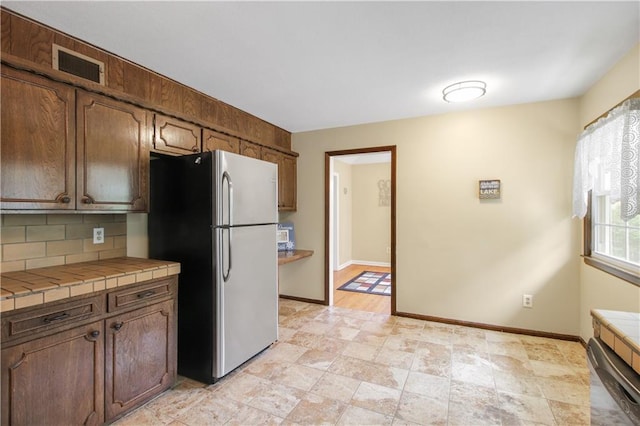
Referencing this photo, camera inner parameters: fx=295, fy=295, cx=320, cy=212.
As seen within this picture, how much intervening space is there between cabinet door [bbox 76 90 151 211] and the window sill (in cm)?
335

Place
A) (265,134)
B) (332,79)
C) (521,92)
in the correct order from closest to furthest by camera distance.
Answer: (332,79), (521,92), (265,134)

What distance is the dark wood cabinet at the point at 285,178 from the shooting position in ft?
12.2

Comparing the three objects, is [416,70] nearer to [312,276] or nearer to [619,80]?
[619,80]

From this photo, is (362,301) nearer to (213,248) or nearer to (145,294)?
(213,248)

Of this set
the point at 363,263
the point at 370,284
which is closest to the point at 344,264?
the point at 363,263

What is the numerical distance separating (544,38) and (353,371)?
8.69 ft

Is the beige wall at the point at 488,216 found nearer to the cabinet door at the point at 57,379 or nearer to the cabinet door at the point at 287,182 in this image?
the cabinet door at the point at 287,182

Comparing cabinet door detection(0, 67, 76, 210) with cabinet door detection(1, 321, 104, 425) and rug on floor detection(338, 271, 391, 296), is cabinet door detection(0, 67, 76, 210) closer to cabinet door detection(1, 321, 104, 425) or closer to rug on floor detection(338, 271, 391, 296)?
cabinet door detection(1, 321, 104, 425)

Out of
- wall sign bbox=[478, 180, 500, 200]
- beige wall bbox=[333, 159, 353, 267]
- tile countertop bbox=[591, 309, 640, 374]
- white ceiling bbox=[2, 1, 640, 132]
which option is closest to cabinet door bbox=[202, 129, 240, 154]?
white ceiling bbox=[2, 1, 640, 132]

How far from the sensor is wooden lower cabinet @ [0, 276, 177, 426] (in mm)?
1356

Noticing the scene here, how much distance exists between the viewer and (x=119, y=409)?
175 cm

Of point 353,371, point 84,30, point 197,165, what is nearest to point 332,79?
point 197,165

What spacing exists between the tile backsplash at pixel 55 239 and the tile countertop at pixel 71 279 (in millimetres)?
60

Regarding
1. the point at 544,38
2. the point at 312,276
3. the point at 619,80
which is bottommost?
the point at 312,276
